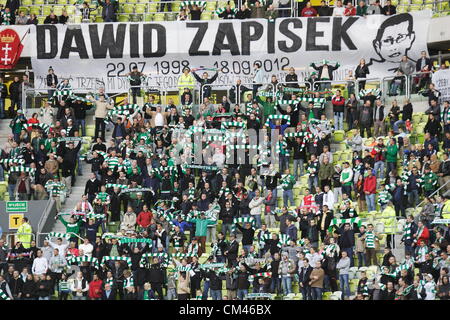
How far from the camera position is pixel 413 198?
117 feet

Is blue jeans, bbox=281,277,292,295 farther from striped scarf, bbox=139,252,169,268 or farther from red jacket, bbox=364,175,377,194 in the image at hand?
red jacket, bbox=364,175,377,194

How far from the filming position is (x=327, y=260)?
33531 millimetres

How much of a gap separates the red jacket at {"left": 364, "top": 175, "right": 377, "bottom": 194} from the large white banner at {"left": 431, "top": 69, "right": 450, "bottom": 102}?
4027mm

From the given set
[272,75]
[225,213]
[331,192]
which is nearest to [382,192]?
[331,192]

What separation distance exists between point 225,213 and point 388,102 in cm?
654

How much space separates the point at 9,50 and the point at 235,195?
10186 millimetres

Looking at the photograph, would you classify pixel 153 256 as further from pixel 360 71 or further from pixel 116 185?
pixel 360 71

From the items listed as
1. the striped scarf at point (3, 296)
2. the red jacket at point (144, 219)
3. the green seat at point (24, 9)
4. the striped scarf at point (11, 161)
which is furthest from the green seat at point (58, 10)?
the striped scarf at point (3, 296)

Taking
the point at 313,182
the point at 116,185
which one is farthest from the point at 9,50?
the point at 313,182

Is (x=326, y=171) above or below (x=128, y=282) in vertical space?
above

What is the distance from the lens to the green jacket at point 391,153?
36531 mm

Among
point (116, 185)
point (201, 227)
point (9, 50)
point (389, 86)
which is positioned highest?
point (9, 50)

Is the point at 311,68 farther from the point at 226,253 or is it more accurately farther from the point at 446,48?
the point at 226,253

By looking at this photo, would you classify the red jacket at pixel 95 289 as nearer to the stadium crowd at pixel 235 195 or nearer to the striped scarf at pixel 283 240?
the stadium crowd at pixel 235 195
